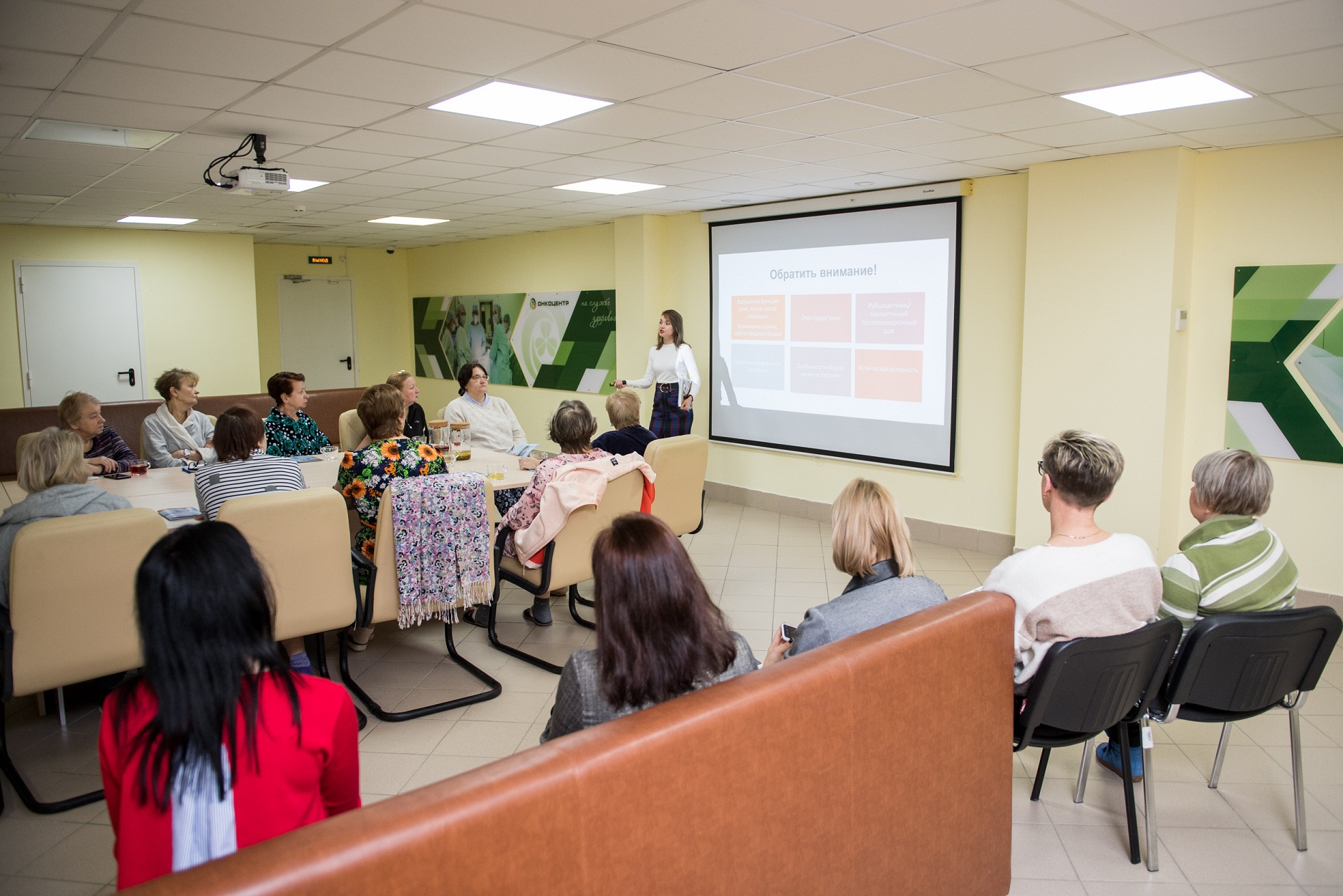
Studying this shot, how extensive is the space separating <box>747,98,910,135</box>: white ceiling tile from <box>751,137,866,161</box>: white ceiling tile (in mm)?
248

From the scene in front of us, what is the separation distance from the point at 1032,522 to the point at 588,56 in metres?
4.22

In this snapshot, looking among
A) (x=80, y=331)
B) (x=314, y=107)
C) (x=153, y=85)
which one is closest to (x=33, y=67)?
(x=153, y=85)

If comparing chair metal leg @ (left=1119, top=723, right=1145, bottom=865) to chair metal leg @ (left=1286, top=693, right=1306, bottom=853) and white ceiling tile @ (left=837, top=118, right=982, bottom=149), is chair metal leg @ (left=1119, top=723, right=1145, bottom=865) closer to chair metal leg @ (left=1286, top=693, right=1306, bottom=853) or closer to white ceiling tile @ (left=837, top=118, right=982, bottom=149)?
chair metal leg @ (left=1286, top=693, right=1306, bottom=853)

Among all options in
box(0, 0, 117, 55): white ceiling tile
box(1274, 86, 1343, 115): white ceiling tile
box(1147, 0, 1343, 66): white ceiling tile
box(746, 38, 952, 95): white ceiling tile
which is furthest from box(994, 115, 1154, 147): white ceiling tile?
box(0, 0, 117, 55): white ceiling tile

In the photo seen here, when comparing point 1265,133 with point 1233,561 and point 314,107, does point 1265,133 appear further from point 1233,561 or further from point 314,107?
point 314,107

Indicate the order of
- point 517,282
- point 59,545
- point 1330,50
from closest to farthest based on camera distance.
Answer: point 59,545 < point 1330,50 < point 517,282

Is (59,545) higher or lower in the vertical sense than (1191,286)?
lower

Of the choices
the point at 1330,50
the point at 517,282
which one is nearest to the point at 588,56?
the point at 1330,50

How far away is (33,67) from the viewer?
122 inches

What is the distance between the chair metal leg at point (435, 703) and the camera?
11.9 feet

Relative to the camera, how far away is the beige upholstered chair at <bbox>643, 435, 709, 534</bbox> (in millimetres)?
4406

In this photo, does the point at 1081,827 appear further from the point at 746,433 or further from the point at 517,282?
the point at 517,282

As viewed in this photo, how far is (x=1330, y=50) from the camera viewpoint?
3.02 m

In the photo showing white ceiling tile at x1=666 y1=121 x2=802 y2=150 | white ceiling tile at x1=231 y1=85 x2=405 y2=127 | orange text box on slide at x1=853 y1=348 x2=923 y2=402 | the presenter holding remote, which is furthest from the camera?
the presenter holding remote
